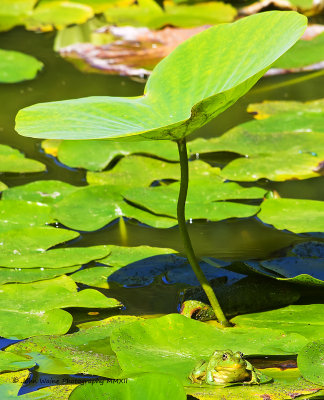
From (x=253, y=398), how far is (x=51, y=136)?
522 millimetres

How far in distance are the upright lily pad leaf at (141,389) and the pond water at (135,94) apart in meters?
0.43

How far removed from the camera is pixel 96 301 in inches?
57.7

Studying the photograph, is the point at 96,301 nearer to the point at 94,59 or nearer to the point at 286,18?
the point at 286,18

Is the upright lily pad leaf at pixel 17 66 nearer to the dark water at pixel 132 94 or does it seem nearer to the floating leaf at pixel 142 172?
the dark water at pixel 132 94

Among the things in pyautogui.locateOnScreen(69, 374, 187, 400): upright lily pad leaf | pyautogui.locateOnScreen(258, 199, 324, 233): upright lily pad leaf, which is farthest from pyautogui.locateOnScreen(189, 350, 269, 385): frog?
pyautogui.locateOnScreen(258, 199, 324, 233): upright lily pad leaf

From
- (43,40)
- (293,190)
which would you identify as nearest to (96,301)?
(293,190)

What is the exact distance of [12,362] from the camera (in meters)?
1.25

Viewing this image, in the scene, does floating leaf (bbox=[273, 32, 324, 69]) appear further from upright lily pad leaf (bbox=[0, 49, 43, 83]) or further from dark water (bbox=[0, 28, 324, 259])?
upright lily pad leaf (bbox=[0, 49, 43, 83])

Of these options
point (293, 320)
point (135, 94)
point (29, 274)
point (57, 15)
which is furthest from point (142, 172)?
point (57, 15)

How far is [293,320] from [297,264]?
212mm

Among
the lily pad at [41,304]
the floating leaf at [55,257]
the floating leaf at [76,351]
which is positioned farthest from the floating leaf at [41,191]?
the floating leaf at [76,351]

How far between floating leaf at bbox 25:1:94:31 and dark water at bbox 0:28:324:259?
96mm

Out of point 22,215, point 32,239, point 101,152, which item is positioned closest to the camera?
point 32,239

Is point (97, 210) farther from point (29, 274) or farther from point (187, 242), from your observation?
point (187, 242)
